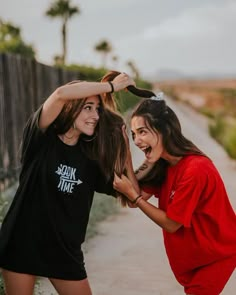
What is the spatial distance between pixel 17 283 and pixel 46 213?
349 millimetres

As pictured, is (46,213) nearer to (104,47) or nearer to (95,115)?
(95,115)

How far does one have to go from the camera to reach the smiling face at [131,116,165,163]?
11.6 ft

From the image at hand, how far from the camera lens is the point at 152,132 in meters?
3.55

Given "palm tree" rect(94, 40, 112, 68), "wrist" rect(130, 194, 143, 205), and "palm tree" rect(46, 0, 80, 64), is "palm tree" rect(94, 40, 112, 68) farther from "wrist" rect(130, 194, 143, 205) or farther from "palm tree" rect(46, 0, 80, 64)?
"wrist" rect(130, 194, 143, 205)

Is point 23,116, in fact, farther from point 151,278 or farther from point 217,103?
point 217,103

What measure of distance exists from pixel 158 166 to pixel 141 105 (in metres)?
0.33

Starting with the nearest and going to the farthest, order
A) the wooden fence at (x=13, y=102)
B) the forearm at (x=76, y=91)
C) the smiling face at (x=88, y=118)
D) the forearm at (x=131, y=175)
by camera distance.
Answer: the forearm at (x=76, y=91)
the smiling face at (x=88, y=118)
the forearm at (x=131, y=175)
the wooden fence at (x=13, y=102)

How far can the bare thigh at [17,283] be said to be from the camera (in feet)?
11.0

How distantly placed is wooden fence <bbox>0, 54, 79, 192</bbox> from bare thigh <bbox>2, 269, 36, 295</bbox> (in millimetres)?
5330

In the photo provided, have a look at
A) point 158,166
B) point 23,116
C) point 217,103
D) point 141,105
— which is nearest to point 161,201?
point 158,166

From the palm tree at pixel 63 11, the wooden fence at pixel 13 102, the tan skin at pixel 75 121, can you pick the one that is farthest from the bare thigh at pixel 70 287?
the palm tree at pixel 63 11

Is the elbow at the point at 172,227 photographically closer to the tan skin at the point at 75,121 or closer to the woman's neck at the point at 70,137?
the tan skin at the point at 75,121

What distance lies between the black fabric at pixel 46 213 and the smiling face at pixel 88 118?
112mm

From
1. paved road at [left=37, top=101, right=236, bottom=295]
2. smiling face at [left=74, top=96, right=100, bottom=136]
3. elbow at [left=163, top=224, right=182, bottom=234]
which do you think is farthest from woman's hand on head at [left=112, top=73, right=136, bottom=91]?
paved road at [left=37, top=101, right=236, bottom=295]
